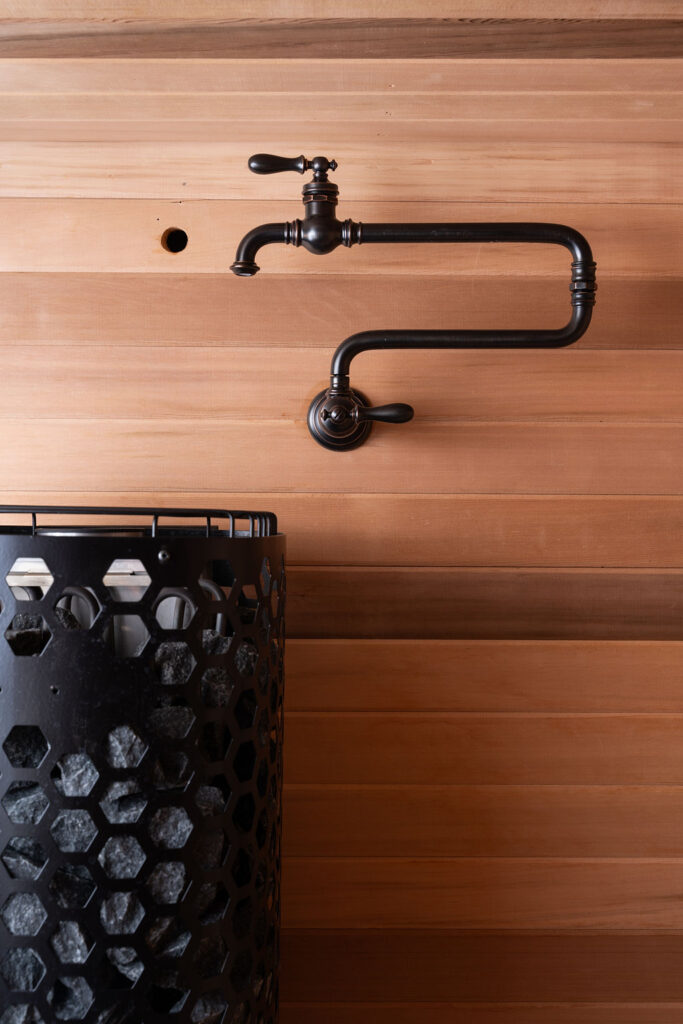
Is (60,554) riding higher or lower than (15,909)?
higher

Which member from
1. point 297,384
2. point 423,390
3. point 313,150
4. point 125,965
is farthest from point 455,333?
point 125,965

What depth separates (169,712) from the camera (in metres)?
0.75

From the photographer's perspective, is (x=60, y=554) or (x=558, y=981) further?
(x=558, y=981)

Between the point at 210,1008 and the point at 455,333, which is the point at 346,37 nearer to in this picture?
the point at 455,333

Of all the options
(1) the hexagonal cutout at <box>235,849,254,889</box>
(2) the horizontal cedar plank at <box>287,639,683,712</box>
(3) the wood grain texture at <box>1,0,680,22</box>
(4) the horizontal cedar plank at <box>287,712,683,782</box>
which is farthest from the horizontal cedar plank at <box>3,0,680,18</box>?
(1) the hexagonal cutout at <box>235,849,254,889</box>

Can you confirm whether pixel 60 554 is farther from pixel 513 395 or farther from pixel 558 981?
pixel 558 981

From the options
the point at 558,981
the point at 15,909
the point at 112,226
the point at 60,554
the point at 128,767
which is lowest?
A: the point at 558,981

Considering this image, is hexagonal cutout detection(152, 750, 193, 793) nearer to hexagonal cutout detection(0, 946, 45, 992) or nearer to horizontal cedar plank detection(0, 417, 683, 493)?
hexagonal cutout detection(0, 946, 45, 992)

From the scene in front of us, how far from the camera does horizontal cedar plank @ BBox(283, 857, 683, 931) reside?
3.71 ft

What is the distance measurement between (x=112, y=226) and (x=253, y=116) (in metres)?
0.26

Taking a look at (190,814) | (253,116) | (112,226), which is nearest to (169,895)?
(190,814)

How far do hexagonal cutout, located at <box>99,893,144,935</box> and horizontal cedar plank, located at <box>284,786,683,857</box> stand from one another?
16.6 inches

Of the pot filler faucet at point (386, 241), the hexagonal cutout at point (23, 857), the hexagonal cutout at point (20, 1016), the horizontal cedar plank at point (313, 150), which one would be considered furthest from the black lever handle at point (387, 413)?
the hexagonal cutout at point (20, 1016)

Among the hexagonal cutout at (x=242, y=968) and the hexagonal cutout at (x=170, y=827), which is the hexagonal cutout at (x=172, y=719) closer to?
the hexagonal cutout at (x=170, y=827)
